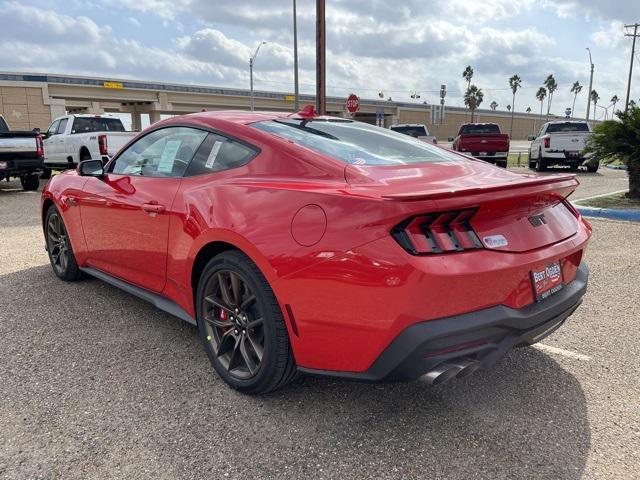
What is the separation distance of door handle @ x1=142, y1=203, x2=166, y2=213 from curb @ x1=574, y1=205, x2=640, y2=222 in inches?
298

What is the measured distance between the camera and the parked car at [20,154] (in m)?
12.4

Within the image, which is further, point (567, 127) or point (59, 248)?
point (567, 127)

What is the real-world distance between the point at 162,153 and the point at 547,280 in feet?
8.44

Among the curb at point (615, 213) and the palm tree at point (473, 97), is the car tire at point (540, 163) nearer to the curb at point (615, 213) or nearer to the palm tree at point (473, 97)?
the curb at point (615, 213)

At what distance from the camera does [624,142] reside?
31.9ft

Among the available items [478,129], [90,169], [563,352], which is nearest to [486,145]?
[478,129]

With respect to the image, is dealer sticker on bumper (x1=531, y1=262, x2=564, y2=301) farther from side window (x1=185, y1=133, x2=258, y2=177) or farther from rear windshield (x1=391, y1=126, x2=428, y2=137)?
rear windshield (x1=391, y1=126, x2=428, y2=137)

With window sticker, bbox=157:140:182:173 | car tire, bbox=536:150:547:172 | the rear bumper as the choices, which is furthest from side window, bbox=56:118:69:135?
the rear bumper

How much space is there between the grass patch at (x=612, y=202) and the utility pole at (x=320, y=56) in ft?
24.2

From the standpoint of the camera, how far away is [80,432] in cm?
251

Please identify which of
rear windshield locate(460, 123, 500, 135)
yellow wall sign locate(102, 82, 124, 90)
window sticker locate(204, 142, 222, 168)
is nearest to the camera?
window sticker locate(204, 142, 222, 168)

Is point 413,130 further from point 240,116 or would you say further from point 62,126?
point 240,116

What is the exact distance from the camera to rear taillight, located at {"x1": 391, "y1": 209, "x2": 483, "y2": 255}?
2.12 m

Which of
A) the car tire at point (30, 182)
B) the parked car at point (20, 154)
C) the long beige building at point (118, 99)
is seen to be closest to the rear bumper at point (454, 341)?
the parked car at point (20, 154)
